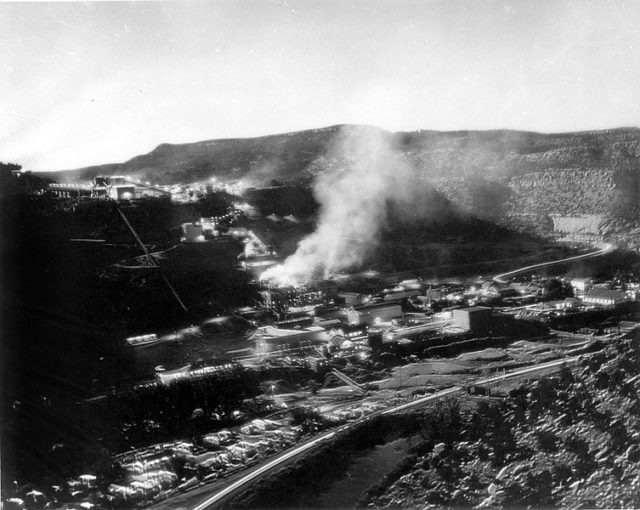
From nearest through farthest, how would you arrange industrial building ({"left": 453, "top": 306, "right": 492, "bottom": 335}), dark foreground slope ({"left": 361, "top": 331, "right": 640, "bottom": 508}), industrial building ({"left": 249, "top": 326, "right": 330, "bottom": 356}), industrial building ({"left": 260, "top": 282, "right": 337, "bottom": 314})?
dark foreground slope ({"left": 361, "top": 331, "right": 640, "bottom": 508}) → industrial building ({"left": 249, "top": 326, "right": 330, "bottom": 356}) → industrial building ({"left": 260, "top": 282, "right": 337, "bottom": 314}) → industrial building ({"left": 453, "top": 306, "right": 492, "bottom": 335})

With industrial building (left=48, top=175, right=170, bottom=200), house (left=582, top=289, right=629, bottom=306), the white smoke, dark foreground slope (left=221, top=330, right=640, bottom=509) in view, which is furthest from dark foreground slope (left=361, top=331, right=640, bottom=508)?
industrial building (left=48, top=175, right=170, bottom=200)

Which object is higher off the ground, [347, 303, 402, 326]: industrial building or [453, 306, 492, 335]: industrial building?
[347, 303, 402, 326]: industrial building

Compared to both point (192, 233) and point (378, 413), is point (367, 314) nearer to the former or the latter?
point (378, 413)

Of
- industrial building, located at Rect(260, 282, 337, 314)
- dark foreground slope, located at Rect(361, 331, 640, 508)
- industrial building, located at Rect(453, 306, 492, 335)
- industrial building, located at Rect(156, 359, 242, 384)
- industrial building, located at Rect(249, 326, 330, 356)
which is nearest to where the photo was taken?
dark foreground slope, located at Rect(361, 331, 640, 508)

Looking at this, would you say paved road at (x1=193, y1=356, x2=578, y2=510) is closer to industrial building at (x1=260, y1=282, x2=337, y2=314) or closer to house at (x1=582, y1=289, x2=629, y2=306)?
house at (x1=582, y1=289, x2=629, y2=306)

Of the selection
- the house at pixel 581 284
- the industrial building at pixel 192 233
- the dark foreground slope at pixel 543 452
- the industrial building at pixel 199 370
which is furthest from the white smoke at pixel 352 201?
the dark foreground slope at pixel 543 452

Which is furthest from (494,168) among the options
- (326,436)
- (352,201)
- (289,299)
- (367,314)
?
(326,436)

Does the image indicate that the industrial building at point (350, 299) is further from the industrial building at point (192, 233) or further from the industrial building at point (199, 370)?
the industrial building at point (192, 233)

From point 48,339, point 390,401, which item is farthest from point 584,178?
point 48,339
